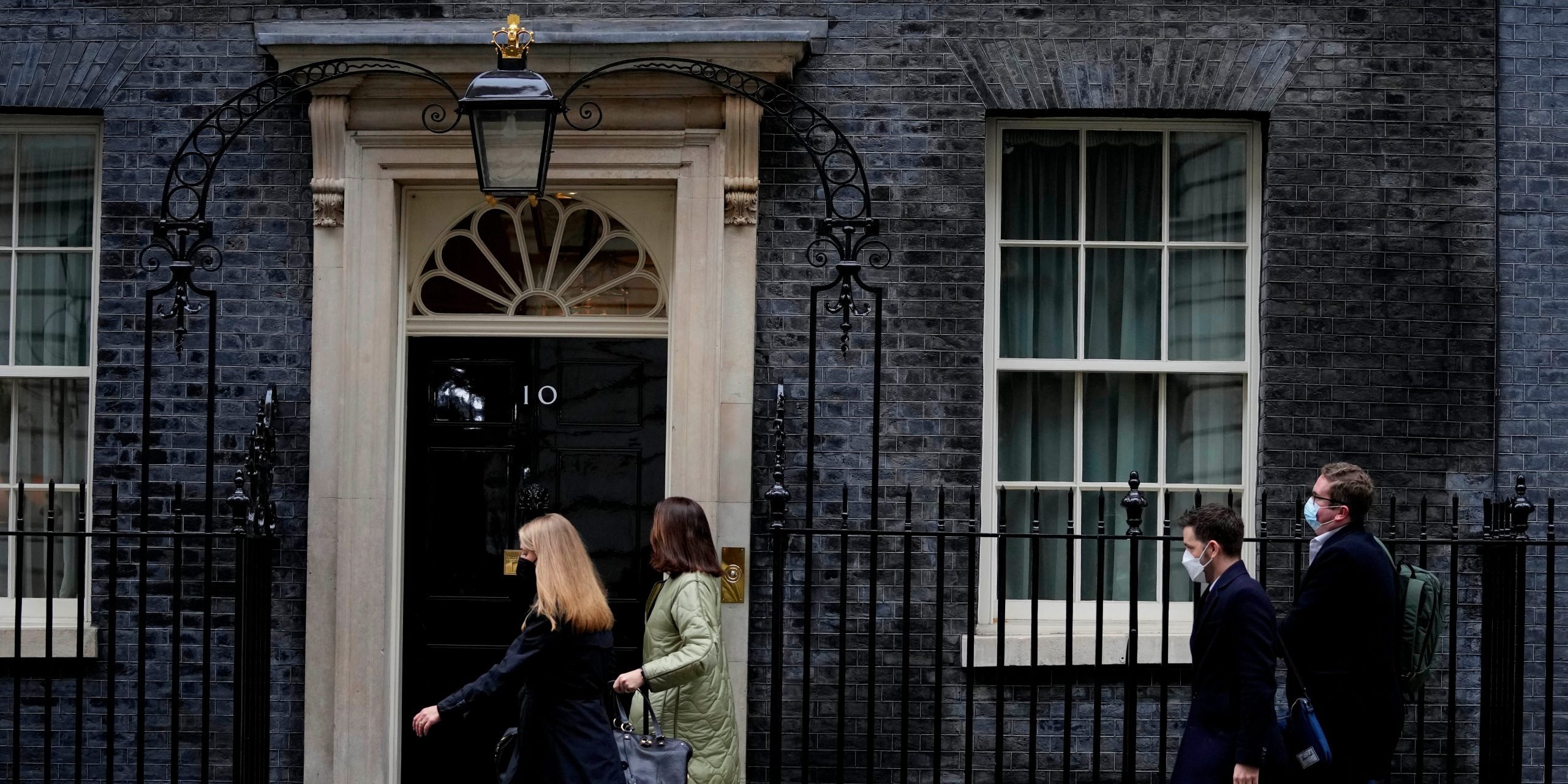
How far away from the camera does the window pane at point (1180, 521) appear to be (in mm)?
7523

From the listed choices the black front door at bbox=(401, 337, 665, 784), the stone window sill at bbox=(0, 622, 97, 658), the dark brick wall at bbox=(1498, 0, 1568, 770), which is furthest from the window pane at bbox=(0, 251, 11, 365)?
the dark brick wall at bbox=(1498, 0, 1568, 770)

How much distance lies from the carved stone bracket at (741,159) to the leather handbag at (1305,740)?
10.3 ft

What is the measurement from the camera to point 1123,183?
7617 millimetres

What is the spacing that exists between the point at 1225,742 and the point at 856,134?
11.0ft

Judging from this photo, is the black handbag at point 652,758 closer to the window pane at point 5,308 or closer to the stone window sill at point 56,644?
the stone window sill at point 56,644

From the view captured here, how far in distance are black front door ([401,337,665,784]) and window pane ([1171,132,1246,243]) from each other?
269 centimetres

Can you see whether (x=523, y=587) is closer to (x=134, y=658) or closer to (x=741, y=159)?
(x=134, y=658)

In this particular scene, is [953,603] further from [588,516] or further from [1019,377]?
[588,516]

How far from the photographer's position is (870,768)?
662cm

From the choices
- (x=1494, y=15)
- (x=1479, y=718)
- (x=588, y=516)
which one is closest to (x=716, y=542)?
(x=588, y=516)

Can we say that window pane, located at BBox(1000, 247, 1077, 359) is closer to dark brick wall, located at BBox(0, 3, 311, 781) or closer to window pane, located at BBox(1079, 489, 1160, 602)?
window pane, located at BBox(1079, 489, 1160, 602)

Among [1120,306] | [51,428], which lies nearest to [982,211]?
[1120,306]

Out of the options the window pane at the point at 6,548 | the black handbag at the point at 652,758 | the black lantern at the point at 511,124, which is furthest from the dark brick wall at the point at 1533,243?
the window pane at the point at 6,548

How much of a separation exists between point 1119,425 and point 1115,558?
2.14 feet
